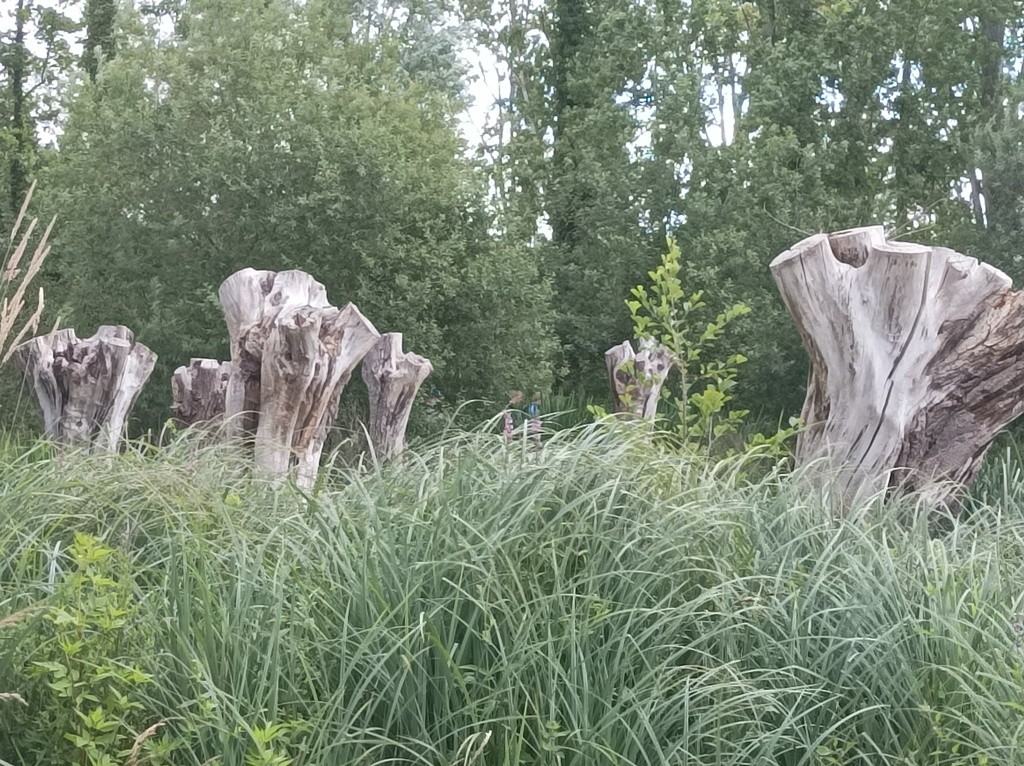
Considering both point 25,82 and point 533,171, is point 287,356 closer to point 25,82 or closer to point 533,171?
point 533,171

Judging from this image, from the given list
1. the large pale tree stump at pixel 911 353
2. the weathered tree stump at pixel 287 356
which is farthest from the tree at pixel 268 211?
the large pale tree stump at pixel 911 353

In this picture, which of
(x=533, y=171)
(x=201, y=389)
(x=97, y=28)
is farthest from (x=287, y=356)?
(x=97, y=28)

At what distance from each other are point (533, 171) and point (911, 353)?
15.7 metres

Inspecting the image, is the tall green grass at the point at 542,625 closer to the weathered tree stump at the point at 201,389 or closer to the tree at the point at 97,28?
the weathered tree stump at the point at 201,389

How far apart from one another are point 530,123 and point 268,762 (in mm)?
21300

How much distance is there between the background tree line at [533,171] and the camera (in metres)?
14.4

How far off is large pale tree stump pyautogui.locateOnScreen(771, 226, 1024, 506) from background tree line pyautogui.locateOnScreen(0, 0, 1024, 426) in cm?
927

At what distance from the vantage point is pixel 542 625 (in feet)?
9.25

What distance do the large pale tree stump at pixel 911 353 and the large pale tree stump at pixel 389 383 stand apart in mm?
3340

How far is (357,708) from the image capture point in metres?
2.69

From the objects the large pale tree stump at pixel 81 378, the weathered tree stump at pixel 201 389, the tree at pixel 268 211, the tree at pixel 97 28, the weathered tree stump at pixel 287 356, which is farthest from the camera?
the tree at pixel 97 28

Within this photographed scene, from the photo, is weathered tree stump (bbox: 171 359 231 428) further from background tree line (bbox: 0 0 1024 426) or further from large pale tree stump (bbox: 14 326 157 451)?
background tree line (bbox: 0 0 1024 426)

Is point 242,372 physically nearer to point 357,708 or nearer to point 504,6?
point 357,708

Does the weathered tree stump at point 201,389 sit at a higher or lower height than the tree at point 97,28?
lower
